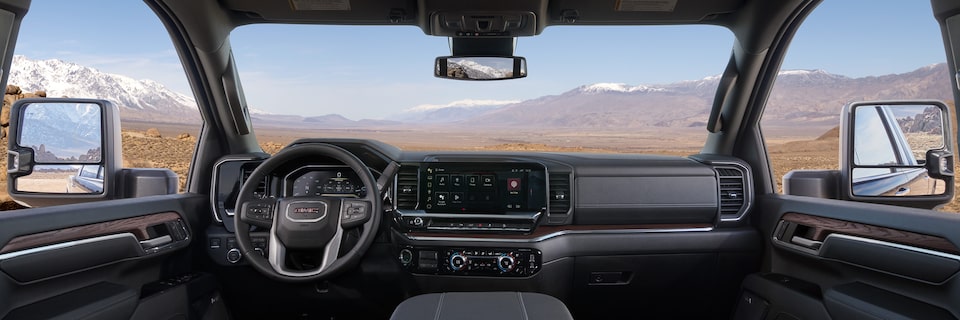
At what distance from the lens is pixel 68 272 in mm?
2793

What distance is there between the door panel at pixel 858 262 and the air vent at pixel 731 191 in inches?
9.0

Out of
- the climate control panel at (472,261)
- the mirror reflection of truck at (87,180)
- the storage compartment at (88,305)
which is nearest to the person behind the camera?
the storage compartment at (88,305)

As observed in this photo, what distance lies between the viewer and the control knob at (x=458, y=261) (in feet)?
12.6

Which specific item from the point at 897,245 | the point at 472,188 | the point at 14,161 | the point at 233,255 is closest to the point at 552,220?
the point at 472,188

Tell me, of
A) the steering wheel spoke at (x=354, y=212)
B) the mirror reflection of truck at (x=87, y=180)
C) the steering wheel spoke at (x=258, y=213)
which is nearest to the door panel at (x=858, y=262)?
the steering wheel spoke at (x=354, y=212)

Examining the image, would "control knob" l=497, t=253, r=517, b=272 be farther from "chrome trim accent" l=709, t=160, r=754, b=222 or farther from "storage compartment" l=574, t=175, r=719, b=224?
"chrome trim accent" l=709, t=160, r=754, b=222

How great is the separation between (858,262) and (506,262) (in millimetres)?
1796

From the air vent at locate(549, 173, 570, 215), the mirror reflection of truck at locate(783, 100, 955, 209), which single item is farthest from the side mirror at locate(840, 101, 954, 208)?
the air vent at locate(549, 173, 570, 215)

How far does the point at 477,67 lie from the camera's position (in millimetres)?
4320

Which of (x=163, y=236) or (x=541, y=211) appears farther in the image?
(x=541, y=211)

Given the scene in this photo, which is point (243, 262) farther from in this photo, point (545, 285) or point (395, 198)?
point (545, 285)

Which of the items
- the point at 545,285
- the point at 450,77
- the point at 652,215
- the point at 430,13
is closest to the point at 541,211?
the point at 545,285

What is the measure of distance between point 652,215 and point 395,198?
161 centimetres

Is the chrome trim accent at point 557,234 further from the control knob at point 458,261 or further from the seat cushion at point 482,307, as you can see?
the seat cushion at point 482,307
